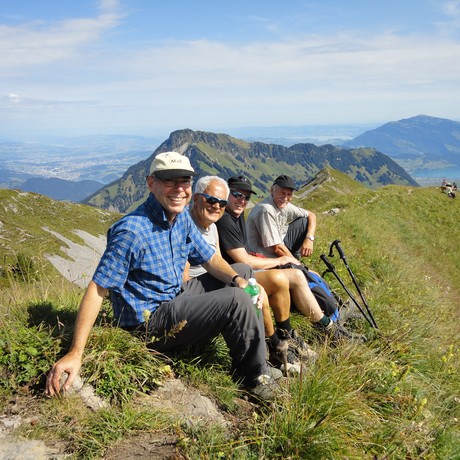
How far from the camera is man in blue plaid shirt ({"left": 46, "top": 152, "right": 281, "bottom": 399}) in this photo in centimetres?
467

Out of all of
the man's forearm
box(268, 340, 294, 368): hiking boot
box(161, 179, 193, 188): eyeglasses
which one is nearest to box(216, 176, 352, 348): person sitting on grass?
box(268, 340, 294, 368): hiking boot

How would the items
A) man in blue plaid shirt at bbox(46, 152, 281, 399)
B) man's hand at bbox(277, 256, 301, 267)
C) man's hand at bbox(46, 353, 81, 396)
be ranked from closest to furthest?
man's hand at bbox(46, 353, 81, 396) < man in blue plaid shirt at bbox(46, 152, 281, 399) < man's hand at bbox(277, 256, 301, 267)

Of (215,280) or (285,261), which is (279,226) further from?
(215,280)

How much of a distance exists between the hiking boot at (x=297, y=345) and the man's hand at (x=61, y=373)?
3.01 m

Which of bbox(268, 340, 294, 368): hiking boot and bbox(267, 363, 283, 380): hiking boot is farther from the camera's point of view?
bbox(268, 340, 294, 368): hiking boot

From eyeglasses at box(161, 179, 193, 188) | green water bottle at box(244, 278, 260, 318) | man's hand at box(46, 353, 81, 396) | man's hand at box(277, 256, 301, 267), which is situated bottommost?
man's hand at box(46, 353, 81, 396)

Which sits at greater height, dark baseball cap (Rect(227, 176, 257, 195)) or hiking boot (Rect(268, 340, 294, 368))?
dark baseball cap (Rect(227, 176, 257, 195))

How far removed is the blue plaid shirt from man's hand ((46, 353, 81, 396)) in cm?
82

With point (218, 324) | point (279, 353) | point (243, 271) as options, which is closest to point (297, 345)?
point (279, 353)

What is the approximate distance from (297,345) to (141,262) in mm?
2772

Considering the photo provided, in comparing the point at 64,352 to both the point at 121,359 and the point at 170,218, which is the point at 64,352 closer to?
the point at 121,359

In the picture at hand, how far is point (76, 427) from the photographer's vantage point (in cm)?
384

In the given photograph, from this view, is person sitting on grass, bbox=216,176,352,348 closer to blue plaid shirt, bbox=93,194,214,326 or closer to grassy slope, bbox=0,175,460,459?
grassy slope, bbox=0,175,460,459

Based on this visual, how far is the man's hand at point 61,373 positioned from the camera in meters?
4.07
